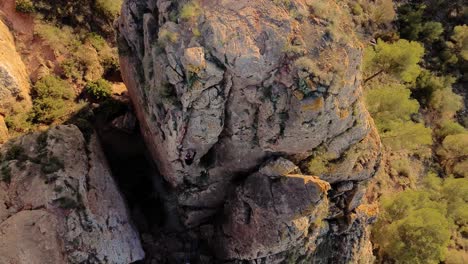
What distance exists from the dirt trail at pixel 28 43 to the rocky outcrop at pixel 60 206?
5.03m

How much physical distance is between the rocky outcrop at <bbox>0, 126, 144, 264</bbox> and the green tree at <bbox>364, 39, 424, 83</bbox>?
704 inches

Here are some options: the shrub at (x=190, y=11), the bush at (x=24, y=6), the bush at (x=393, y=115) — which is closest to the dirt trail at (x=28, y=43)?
the bush at (x=24, y=6)

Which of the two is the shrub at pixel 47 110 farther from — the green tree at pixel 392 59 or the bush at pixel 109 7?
the green tree at pixel 392 59

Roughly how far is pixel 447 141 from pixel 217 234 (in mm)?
20027

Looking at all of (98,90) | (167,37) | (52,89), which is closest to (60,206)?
(52,89)

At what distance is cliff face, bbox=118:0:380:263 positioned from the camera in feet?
39.1

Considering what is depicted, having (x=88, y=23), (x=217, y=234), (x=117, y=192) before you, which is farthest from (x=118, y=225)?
(x=88, y=23)

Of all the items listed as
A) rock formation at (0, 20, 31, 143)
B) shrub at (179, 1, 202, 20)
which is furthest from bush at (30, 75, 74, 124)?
shrub at (179, 1, 202, 20)

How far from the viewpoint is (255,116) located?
1308 cm

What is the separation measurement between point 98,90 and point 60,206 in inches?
287

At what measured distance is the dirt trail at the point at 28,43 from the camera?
A: 63.8 feet

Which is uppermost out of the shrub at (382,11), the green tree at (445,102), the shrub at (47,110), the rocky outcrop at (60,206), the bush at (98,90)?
the shrub at (382,11)

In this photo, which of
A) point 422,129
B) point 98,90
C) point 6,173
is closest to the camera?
point 6,173

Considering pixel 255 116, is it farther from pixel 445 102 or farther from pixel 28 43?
pixel 445 102
